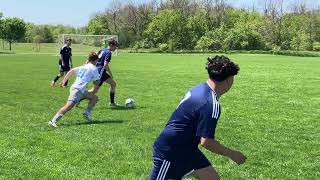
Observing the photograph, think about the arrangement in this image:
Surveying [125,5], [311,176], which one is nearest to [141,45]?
[125,5]

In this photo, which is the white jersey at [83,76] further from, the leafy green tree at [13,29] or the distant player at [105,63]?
the leafy green tree at [13,29]

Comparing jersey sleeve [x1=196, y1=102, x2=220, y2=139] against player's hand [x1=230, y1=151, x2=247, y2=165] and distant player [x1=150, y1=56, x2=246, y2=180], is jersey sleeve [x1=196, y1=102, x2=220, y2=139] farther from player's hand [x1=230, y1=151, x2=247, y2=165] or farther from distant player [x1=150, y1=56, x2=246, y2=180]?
player's hand [x1=230, y1=151, x2=247, y2=165]

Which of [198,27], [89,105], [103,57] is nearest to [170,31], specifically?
[198,27]

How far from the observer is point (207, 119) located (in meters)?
4.62

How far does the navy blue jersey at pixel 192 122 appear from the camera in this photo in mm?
4641

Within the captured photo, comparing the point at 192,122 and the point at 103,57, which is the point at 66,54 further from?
the point at 192,122

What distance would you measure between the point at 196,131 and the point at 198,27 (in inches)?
4171

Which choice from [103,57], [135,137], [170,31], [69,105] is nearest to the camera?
[135,137]

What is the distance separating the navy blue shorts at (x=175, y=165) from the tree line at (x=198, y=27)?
307 ft

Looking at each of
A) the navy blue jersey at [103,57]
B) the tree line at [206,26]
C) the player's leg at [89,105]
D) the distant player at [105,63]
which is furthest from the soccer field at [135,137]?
the tree line at [206,26]

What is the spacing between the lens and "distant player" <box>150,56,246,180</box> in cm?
466

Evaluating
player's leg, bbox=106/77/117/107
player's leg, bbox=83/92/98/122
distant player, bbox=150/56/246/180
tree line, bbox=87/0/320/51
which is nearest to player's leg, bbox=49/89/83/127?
player's leg, bbox=83/92/98/122

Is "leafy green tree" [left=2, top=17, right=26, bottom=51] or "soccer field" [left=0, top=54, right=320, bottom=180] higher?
"leafy green tree" [left=2, top=17, right=26, bottom=51]

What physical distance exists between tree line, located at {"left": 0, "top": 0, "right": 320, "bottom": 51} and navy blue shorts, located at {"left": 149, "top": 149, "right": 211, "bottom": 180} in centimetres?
9354
